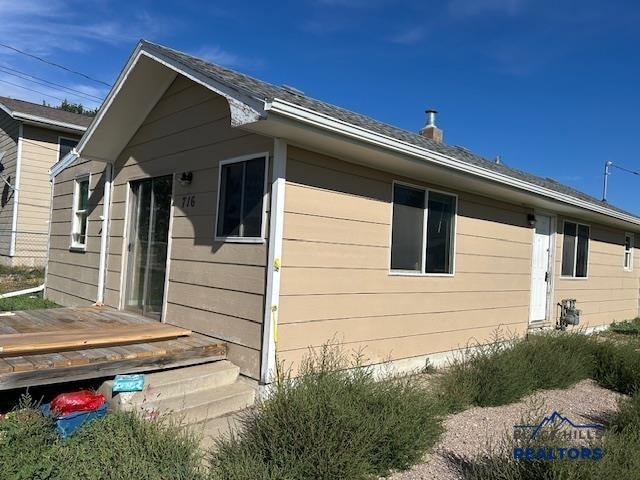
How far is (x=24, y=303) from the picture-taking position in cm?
914

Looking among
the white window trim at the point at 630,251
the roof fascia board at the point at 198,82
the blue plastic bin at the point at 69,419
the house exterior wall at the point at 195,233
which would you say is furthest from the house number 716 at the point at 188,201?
the white window trim at the point at 630,251

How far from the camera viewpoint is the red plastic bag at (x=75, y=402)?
3912mm

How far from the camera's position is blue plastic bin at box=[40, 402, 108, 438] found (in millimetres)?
3748

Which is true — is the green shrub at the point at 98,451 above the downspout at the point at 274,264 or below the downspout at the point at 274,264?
below

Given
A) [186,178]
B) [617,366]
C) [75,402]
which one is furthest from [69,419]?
[617,366]

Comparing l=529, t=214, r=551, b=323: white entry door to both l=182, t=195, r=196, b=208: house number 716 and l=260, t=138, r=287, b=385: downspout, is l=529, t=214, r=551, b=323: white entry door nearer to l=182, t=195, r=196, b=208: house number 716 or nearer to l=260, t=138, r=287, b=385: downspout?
l=260, t=138, r=287, b=385: downspout

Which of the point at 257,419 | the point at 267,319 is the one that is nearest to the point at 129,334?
the point at 267,319

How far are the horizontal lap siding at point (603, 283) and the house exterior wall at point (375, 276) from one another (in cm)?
218

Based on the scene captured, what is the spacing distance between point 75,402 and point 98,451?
838 mm

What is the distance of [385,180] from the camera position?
616 cm

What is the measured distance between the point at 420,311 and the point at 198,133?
3.78 meters

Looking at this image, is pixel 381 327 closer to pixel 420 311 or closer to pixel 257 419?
pixel 420 311

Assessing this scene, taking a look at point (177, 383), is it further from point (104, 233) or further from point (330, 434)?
point (104, 233)

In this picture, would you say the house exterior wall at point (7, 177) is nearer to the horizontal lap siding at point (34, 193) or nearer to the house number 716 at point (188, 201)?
the horizontal lap siding at point (34, 193)
